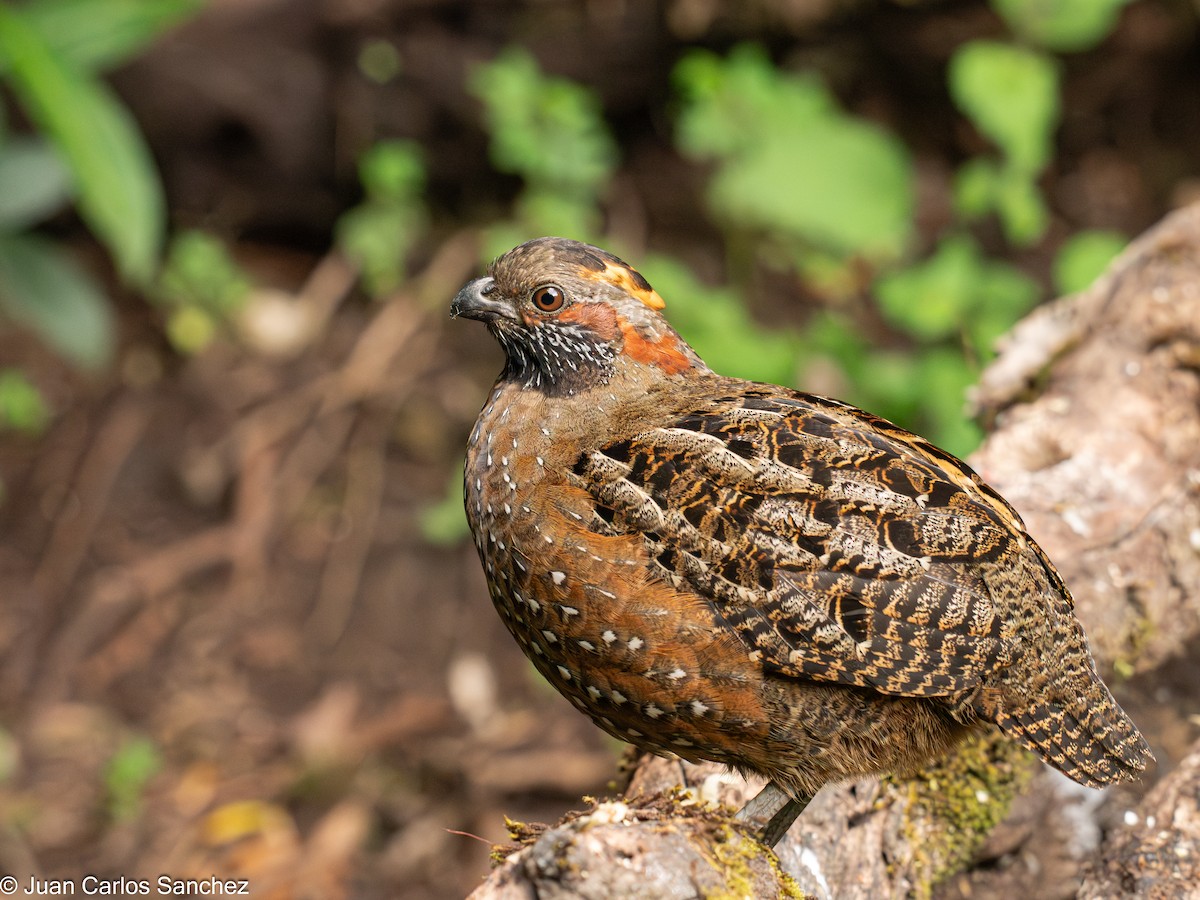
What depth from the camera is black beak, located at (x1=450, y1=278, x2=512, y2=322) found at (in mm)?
4121

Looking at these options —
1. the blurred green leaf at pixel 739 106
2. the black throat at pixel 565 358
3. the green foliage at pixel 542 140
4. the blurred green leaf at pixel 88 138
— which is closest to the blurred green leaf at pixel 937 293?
the blurred green leaf at pixel 739 106

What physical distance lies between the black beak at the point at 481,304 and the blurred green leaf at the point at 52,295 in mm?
3386

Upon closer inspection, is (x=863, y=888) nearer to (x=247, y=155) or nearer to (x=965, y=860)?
(x=965, y=860)

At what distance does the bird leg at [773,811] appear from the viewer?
3568 millimetres

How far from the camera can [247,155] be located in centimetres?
834

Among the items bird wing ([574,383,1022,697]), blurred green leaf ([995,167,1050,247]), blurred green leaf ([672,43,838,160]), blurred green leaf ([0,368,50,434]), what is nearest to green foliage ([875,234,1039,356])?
blurred green leaf ([995,167,1050,247])

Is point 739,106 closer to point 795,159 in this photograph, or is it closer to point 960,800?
point 795,159

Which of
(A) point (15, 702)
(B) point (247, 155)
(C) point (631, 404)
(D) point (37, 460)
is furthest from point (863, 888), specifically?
(B) point (247, 155)

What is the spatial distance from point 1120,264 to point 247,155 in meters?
5.44

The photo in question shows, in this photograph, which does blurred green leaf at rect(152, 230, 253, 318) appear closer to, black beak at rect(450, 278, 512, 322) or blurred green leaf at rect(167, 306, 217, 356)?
blurred green leaf at rect(167, 306, 217, 356)

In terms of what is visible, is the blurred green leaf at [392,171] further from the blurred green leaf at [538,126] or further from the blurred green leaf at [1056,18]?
the blurred green leaf at [1056,18]

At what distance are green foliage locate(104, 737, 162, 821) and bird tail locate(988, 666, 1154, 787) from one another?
15.0 feet

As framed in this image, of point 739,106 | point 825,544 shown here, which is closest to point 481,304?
point 825,544

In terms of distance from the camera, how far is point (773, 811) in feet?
11.9
